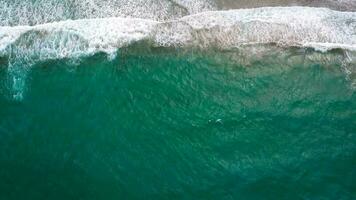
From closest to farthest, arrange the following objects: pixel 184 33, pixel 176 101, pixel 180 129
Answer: pixel 180 129, pixel 176 101, pixel 184 33

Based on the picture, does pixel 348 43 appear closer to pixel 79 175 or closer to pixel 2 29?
pixel 79 175

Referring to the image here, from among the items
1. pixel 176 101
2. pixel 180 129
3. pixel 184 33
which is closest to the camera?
pixel 180 129

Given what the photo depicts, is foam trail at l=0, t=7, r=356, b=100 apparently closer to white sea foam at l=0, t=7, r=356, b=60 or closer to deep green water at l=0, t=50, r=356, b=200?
white sea foam at l=0, t=7, r=356, b=60

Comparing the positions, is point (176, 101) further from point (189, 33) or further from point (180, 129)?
point (189, 33)

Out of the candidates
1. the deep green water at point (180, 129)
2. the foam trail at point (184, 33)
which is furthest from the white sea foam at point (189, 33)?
the deep green water at point (180, 129)

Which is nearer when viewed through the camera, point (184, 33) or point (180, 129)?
point (180, 129)

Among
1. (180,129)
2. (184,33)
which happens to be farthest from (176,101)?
(184,33)

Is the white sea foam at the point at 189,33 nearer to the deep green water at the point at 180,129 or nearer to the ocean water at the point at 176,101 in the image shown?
the ocean water at the point at 176,101

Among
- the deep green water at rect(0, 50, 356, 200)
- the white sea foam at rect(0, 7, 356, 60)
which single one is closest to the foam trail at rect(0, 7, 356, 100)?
the white sea foam at rect(0, 7, 356, 60)
